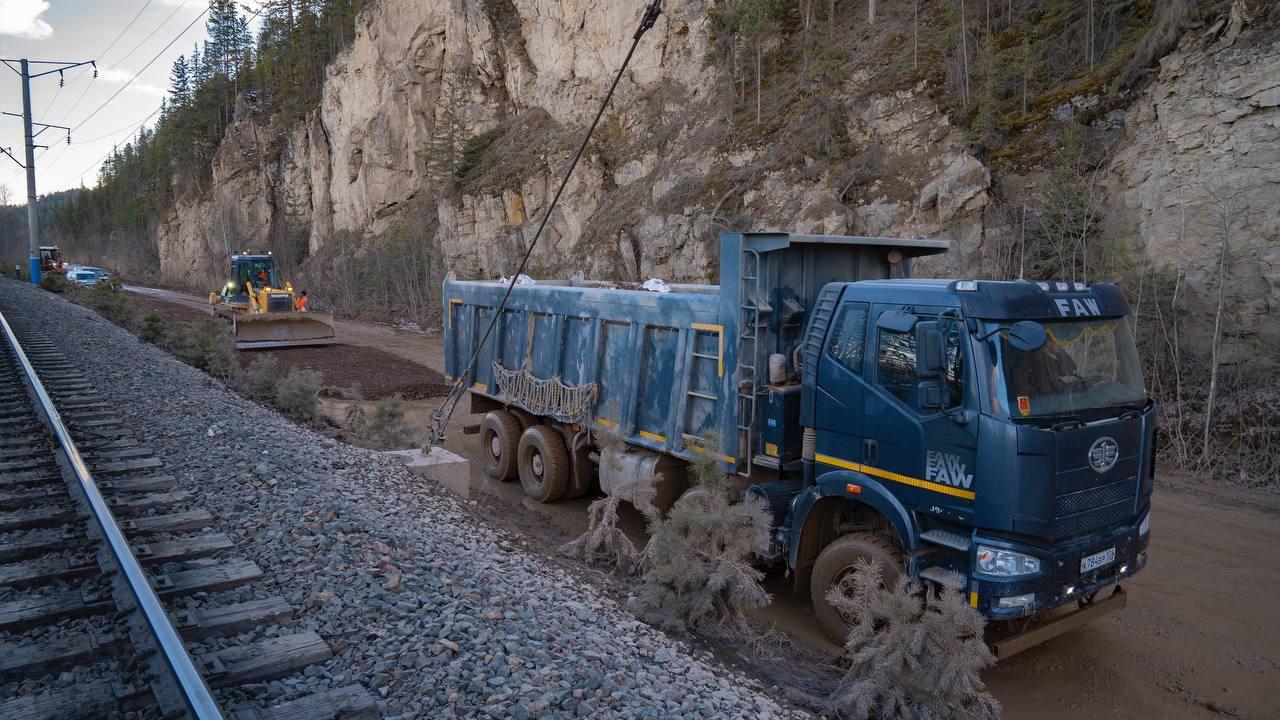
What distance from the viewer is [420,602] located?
14.8 ft

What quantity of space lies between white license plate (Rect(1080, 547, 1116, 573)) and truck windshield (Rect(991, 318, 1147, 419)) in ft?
3.20

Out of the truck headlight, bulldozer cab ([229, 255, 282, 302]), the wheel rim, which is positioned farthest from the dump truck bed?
bulldozer cab ([229, 255, 282, 302])

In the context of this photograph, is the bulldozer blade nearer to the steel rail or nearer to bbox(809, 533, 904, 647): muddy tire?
the steel rail

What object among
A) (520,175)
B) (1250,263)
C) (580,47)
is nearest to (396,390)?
(1250,263)

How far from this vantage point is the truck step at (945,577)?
4945 millimetres

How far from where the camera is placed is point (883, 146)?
72.0ft

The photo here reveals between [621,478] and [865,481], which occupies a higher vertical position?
[865,481]

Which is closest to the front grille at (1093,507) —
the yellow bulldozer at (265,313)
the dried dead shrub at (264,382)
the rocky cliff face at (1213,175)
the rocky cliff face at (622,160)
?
the rocky cliff face at (1213,175)

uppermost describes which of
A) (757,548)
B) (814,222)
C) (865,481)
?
(814,222)

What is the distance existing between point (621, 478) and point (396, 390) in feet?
34.0

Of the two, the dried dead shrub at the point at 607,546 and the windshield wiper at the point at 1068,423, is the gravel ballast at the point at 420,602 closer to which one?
the dried dead shrub at the point at 607,546

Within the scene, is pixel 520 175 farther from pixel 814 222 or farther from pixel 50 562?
pixel 50 562

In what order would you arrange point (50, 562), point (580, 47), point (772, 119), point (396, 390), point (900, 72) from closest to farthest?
point (50, 562) < point (396, 390) < point (900, 72) < point (772, 119) < point (580, 47)

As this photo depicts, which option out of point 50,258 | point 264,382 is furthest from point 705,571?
point 50,258
